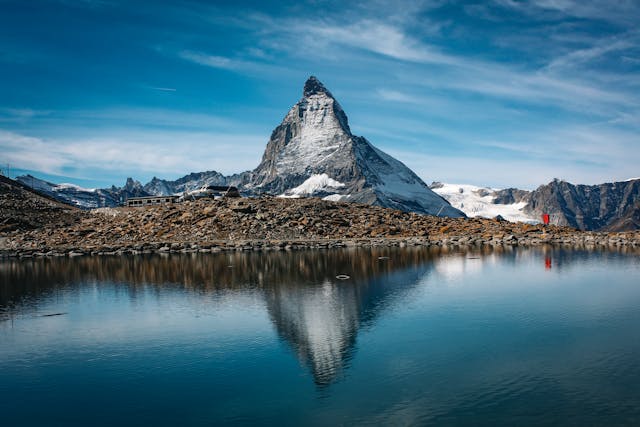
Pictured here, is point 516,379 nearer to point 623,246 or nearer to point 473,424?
point 473,424

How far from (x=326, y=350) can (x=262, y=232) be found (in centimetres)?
10773

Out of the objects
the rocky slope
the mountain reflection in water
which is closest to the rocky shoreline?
the rocky slope

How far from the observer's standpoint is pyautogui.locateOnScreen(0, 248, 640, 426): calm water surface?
94.8ft

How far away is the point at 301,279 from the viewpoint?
7819cm

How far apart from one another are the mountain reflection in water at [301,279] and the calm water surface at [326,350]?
1.41 ft

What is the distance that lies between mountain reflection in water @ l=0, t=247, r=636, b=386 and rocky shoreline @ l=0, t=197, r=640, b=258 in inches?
554

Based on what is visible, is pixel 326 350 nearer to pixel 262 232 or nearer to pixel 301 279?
pixel 301 279

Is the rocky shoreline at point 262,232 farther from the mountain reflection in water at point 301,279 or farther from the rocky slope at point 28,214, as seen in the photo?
the mountain reflection in water at point 301,279

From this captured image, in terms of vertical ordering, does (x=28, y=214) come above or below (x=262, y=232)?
above

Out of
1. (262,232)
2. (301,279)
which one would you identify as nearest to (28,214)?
(262,232)

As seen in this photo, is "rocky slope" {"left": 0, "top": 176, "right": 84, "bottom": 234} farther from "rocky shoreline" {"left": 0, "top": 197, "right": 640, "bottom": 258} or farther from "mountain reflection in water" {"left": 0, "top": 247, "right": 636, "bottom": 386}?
"mountain reflection in water" {"left": 0, "top": 247, "right": 636, "bottom": 386}

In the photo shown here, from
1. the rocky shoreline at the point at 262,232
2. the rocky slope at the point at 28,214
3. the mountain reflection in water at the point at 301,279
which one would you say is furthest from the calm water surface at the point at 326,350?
the rocky slope at the point at 28,214

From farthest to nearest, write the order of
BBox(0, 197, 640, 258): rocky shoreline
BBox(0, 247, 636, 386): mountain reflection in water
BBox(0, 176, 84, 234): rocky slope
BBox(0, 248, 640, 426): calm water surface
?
1. BBox(0, 176, 84, 234): rocky slope
2. BBox(0, 197, 640, 258): rocky shoreline
3. BBox(0, 247, 636, 386): mountain reflection in water
4. BBox(0, 248, 640, 426): calm water surface

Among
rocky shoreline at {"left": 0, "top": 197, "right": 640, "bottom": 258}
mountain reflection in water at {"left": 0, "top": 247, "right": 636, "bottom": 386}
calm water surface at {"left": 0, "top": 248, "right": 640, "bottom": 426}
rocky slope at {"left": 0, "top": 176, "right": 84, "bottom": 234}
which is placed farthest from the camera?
rocky slope at {"left": 0, "top": 176, "right": 84, "bottom": 234}
